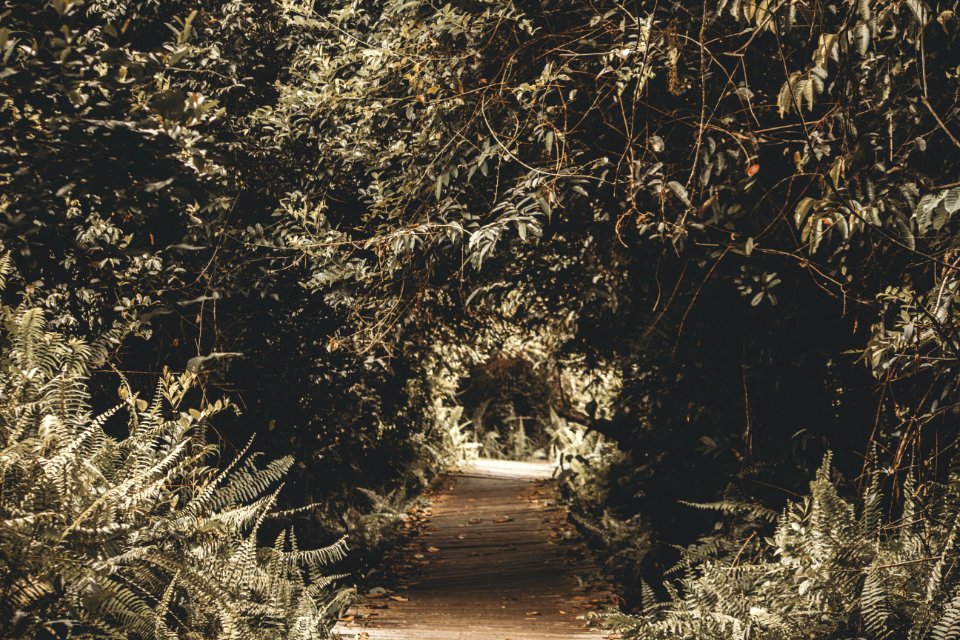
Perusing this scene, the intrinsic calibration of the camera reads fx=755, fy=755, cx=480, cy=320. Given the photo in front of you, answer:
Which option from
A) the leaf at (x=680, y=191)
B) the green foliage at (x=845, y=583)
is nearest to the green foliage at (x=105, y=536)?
the green foliage at (x=845, y=583)

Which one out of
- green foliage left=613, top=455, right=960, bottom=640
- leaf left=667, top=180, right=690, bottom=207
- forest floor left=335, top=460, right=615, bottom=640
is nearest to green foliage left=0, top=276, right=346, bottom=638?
green foliage left=613, top=455, right=960, bottom=640

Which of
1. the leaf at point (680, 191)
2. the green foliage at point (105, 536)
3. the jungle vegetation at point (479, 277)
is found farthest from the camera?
the leaf at point (680, 191)

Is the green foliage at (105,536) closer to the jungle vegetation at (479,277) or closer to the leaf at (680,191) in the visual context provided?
the jungle vegetation at (479,277)

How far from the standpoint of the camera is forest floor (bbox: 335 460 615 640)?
21.6ft

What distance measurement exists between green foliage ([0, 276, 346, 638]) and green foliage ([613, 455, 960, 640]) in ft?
7.25

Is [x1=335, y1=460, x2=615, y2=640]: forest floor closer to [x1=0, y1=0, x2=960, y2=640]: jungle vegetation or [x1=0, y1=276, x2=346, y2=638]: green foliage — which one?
[x1=0, y1=0, x2=960, y2=640]: jungle vegetation

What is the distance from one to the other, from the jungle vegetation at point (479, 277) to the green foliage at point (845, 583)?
0.02m

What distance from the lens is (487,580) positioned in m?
8.49

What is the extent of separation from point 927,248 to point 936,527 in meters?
1.58

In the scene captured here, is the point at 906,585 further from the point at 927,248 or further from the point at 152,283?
the point at 152,283

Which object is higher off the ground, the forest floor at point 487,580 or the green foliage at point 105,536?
the green foliage at point 105,536

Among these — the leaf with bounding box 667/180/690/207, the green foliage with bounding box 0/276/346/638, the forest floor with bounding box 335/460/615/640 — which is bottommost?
the forest floor with bounding box 335/460/615/640

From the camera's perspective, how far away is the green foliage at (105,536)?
2818mm

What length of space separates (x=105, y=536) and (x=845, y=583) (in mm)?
3350
